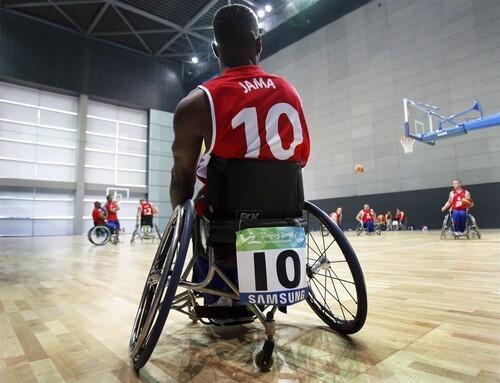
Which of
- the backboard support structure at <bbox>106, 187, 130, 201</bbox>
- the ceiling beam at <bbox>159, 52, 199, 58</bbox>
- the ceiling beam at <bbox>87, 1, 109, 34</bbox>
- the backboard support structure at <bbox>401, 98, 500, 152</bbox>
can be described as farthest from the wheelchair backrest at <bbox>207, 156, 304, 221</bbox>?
the ceiling beam at <bbox>159, 52, 199, 58</bbox>

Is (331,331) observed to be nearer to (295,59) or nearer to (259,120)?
(259,120)

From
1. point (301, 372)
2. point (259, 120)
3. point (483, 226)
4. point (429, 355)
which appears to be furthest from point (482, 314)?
point (483, 226)

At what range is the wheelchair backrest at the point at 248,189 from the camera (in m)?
0.95

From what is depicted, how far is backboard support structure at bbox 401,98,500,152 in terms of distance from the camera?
8.34m

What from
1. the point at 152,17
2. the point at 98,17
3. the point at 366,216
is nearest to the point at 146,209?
the point at 366,216

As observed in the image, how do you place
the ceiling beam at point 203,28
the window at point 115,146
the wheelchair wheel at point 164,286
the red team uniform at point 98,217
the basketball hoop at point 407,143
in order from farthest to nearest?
the window at point 115,146
the ceiling beam at point 203,28
the basketball hoop at point 407,143
the red team uniform at point 98,217
the wheelchair wheel at point 164,286

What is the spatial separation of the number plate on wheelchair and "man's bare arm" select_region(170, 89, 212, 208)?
0.29m

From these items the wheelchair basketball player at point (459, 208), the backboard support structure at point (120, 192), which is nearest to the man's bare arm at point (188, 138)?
the wheelchair basketball player at point (459, 208)

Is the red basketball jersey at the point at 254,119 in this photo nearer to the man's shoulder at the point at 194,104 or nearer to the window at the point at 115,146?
the man's shoulder at the point at 194,104

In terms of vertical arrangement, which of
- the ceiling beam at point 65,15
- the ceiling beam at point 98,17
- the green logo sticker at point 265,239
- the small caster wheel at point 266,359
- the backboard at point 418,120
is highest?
the ceiling beam at point 65,15

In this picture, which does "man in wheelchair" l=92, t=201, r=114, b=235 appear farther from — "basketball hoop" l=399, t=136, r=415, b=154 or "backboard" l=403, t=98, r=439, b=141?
"basketball hoop" l=399, t=136, r=415, b=154

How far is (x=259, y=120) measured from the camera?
1.00 m

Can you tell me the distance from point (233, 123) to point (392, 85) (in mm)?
11713

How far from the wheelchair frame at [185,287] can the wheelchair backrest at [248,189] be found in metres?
0.08
